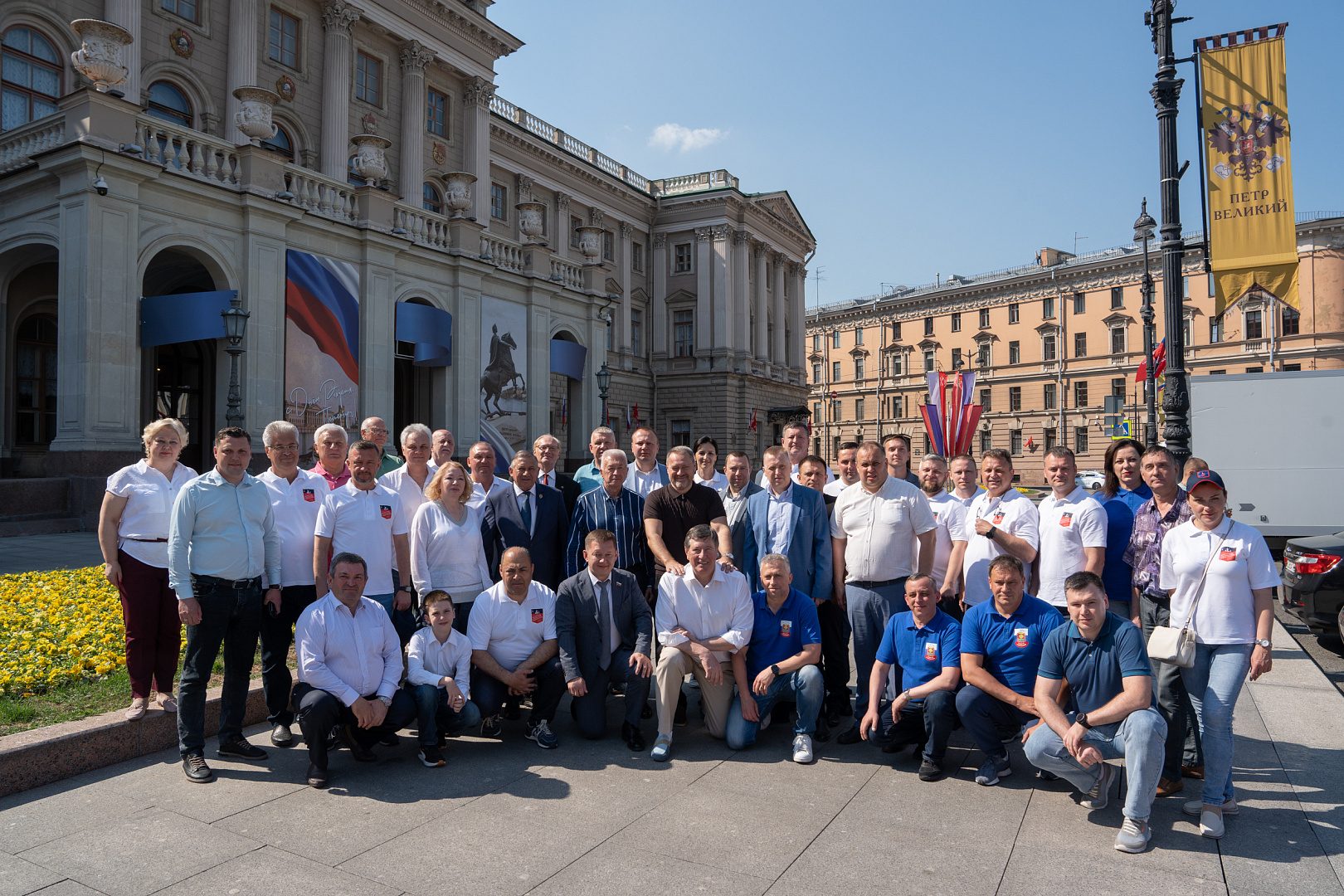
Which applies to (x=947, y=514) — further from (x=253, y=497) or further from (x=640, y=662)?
(x=253, y=497)

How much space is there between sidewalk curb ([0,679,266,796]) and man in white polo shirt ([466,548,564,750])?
190cm

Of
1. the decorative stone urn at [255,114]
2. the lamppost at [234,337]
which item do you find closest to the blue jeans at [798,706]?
the lamppost at [234,337]

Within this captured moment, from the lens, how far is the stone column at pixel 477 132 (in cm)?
3447

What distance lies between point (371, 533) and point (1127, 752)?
498cm

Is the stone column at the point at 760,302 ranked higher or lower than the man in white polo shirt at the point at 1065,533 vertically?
higher

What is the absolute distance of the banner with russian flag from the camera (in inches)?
807

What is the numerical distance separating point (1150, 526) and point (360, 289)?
66.6 ft

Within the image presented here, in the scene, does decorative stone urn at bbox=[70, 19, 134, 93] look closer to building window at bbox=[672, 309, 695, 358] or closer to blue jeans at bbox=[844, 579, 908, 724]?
blue jeans at bbox=[844, 579, 908, 724]

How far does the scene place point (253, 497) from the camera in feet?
18.6

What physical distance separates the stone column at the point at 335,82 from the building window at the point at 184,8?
400cm

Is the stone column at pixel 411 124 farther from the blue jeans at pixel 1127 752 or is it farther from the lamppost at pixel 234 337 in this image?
the blue jeans at pixel 1127 752

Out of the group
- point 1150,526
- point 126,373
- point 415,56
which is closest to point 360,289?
point 126,373

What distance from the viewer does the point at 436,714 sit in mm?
5797

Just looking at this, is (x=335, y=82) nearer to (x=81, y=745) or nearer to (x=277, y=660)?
(x=277, y=660)
